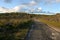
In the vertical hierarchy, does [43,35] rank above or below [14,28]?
above

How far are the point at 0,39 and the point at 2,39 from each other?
318 mm

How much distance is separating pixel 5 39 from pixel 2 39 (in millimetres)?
413

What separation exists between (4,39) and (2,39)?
35 centimetres

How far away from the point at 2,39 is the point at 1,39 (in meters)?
0.09

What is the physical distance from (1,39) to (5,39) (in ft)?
1.62

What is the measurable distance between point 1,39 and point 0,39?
0.30 m

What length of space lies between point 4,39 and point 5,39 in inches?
3.5

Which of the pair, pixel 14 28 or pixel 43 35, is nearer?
pixel 43 35

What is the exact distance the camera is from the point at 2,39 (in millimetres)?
21734

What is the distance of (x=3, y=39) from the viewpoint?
70.8 feet

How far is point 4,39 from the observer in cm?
2145

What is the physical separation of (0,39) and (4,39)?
359 mm

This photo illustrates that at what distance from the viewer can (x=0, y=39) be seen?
2145cm
